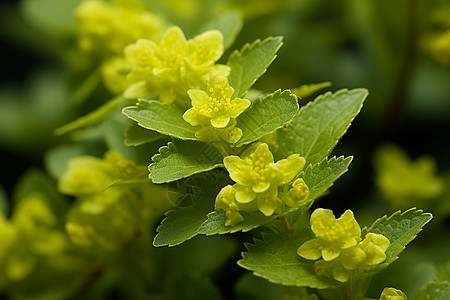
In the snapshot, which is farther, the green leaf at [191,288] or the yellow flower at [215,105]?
the green leaf at [191,288]

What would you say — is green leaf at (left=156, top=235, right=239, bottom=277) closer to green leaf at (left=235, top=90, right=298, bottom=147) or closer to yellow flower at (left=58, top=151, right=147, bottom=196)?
yellow flower at (left=58, top=151, right=147, bottom=196)

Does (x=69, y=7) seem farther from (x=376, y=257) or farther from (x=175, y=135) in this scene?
(x=376, y=257)

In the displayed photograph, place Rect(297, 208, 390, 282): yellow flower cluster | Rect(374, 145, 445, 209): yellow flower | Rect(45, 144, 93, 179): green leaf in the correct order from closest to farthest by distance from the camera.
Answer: Rect(297, 208, 390, 282): yellow flower cluster < Rect(45, 144, 93, 179): green leaf < Rect(374, 145, 445, 209): yellow flower

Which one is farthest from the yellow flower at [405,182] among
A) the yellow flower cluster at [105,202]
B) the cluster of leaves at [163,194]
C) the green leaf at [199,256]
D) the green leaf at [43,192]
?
the green leaf at [43,192]

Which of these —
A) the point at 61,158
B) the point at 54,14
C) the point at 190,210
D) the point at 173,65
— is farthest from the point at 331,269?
the point at 54,14

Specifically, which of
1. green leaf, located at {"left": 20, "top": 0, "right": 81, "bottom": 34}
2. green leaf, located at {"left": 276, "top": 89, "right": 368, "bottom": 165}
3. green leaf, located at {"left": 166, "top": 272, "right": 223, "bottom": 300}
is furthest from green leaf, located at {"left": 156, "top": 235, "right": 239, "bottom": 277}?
green leaf, located at {"left": 20, "top": 0, "right": 81, "bottom": 34}

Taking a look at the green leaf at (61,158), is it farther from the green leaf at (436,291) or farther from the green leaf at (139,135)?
the green leaf at (436,291)

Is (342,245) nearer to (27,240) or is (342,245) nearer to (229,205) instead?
(229,205)
